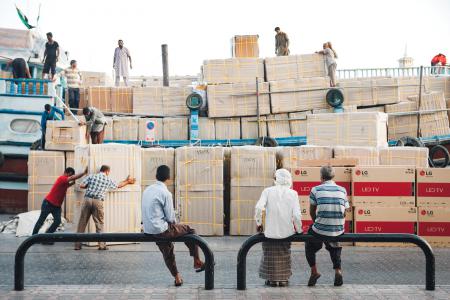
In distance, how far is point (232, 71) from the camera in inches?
917

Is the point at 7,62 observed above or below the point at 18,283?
above

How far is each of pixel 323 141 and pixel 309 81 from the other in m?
6.03

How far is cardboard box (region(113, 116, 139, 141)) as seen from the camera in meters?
23.2

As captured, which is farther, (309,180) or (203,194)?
(203,194)

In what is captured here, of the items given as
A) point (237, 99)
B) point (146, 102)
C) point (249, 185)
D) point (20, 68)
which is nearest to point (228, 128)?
point (237, 99)

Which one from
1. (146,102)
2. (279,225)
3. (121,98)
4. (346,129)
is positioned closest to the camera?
(279,225)

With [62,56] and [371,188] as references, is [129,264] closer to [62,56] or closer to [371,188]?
[371,188]

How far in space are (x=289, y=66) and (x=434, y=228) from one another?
10.3 metres

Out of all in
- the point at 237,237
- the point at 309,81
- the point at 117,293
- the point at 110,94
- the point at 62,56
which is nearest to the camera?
the point at 117,293

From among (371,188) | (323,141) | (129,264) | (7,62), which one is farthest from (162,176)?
(7,62)

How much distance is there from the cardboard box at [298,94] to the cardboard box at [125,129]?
4428 millimetres

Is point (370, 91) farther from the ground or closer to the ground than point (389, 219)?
farther from the ground

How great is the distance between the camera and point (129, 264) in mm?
12047

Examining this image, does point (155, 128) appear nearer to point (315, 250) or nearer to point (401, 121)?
point (401, 121)
